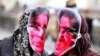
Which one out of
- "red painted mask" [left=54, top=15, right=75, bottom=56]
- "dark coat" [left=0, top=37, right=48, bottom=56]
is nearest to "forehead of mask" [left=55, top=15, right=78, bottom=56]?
"red painted mask" [left=54, top=15, right=75, bottom=56]

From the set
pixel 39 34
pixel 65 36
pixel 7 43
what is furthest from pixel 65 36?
pixel 7 43

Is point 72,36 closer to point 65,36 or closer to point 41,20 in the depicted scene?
point 65,36

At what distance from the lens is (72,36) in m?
1.52

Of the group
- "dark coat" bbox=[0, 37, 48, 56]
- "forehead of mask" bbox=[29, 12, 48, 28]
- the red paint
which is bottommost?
"dark coat" bbox=[0, 37, 48, 56]

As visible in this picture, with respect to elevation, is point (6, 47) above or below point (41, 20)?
below

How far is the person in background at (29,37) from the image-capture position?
1545mm

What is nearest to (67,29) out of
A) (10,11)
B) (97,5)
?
(97,5)

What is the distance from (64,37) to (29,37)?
0.18 metres

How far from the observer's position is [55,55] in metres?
1.54

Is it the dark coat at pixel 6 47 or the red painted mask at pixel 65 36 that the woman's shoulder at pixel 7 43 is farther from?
the red painted mask at pixel 65 36

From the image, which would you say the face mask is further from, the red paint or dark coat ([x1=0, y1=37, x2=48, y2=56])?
dark coat ([x1=0, y1=37, x2=48, y2=56])

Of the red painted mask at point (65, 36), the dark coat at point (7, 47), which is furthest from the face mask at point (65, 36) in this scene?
the dark coat at point (7, 47)

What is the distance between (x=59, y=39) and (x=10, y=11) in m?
3.86

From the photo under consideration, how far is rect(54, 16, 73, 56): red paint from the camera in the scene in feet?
4.97
